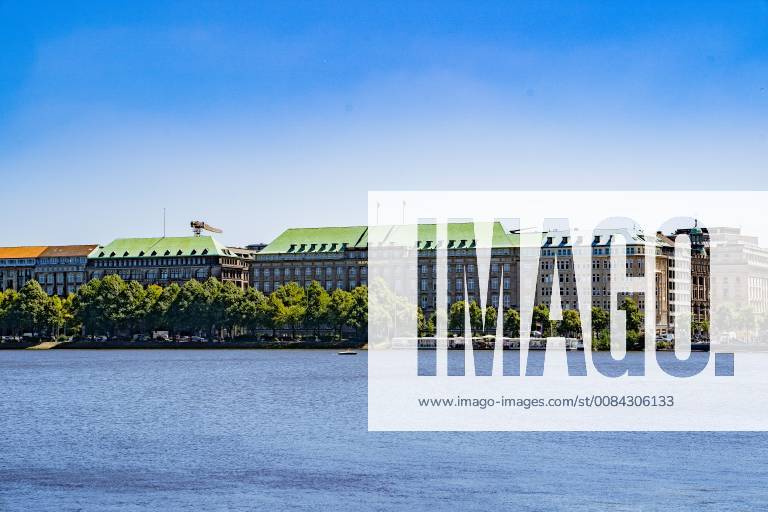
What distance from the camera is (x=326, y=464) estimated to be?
34.7 metres

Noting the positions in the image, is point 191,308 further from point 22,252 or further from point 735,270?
point 735,270

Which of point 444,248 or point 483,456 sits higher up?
point 444,248

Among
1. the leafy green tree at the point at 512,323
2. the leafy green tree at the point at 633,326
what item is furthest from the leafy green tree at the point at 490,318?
the leafy green tree at the point at 633,326

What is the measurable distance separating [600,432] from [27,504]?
815 inches

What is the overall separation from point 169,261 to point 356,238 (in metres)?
26.9

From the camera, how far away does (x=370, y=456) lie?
119 ft

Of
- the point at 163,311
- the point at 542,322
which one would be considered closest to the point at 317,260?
the point at 163,311

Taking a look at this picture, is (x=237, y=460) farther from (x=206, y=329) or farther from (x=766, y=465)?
(x=206, y=329)

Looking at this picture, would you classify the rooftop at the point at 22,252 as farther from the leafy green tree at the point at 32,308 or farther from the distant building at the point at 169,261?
the leafy green tree at the point at 32,308

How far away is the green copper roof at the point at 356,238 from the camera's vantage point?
494ft

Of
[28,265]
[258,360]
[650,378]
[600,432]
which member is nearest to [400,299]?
[258,360]

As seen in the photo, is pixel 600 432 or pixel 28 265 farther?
pixel 28 265

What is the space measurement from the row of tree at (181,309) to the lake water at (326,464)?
77.9m

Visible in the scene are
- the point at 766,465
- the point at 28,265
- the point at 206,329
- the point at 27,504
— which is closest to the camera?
the point at 27,504
